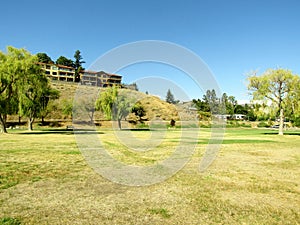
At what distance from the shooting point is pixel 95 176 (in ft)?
28.3

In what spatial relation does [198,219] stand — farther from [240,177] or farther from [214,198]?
[240,177]

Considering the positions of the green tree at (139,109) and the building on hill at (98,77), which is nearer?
the building on hill at (98,77)

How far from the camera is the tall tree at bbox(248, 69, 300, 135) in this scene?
112 ft

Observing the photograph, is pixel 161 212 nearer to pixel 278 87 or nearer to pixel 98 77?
pixel 98 77

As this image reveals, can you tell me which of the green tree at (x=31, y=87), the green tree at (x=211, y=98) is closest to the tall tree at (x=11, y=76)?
the green tree at (x=31, y=87)

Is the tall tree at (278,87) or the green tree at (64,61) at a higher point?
the green tree at (64,61)

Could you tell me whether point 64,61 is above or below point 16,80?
above

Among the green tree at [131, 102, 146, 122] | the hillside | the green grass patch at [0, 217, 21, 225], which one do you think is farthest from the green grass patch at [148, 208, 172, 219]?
the green tree at [131, 102, 146, 122]

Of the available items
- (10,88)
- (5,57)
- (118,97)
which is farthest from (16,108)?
(118,97)

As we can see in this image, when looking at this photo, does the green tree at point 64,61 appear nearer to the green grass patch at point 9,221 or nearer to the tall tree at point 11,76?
the tall tree at point 11,76

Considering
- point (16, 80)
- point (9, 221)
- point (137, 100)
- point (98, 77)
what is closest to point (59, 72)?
point (16, 80)

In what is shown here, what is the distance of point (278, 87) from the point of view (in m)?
35.7

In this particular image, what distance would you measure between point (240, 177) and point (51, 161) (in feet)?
28.6

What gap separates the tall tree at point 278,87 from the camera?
34281 millimetres
